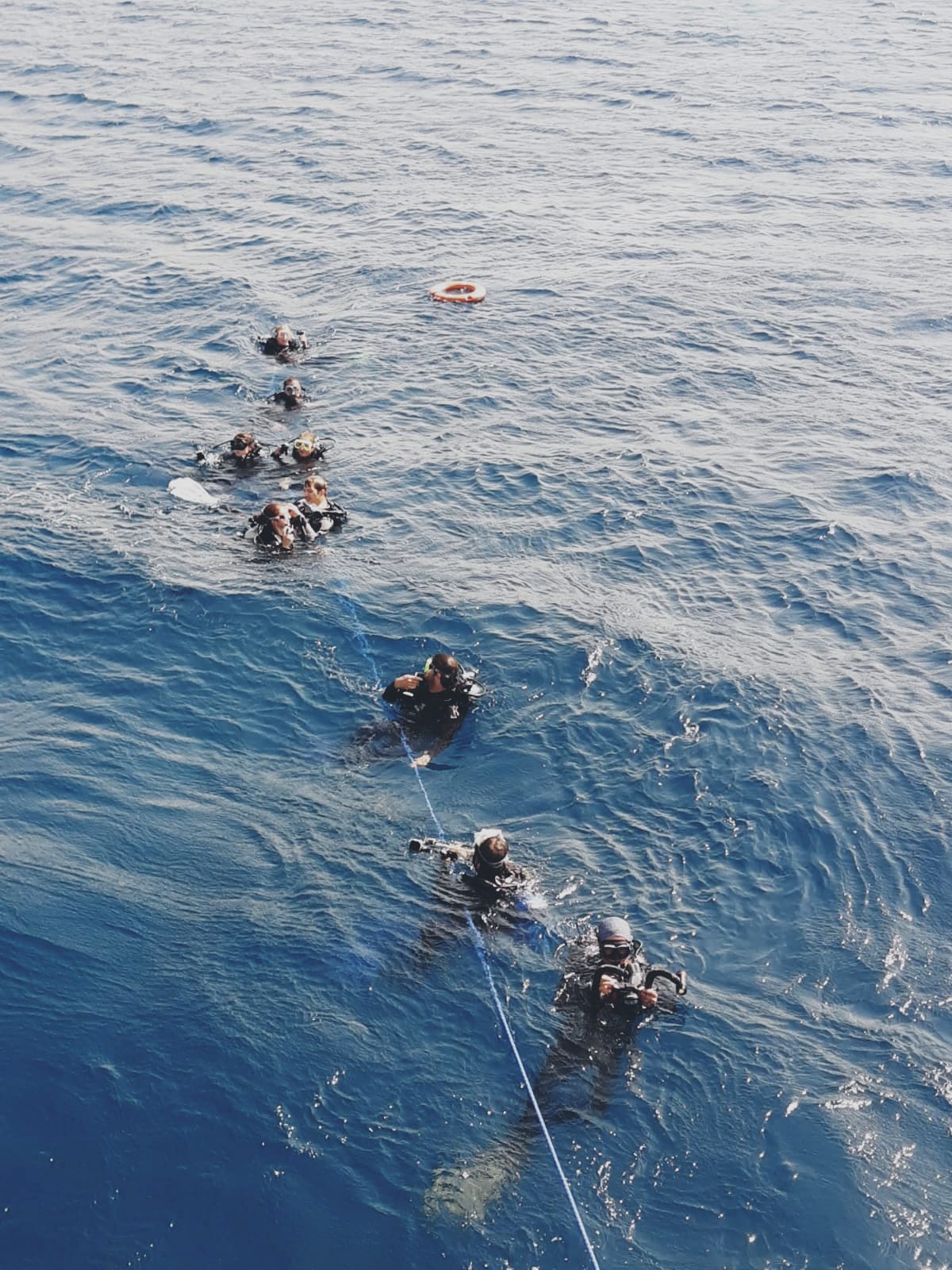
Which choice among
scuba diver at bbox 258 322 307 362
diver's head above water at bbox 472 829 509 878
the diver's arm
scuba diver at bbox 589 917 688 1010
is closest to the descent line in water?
diver's head above water at bbox 472 829 509 878

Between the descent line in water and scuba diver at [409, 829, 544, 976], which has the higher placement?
scuba diver at [409, 829, 544, 976]

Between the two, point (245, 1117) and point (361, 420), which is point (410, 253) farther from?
point (245, 1117)

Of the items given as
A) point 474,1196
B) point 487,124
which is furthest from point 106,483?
point 487,124

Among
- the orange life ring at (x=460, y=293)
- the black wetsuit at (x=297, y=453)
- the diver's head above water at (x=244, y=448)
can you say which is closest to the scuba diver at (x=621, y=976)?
the black wetsuit at (x=297, y=453)

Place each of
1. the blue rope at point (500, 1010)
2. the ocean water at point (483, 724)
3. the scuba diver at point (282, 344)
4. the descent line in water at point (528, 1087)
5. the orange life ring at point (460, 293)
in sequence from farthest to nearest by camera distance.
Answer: the orange life ring at point (460, 293)
the scuba diver at point (282, 344)
the ocean water at point (483, 724)
the blue rope at point (500, 1010)
the descent line in water at point (528, 1087)

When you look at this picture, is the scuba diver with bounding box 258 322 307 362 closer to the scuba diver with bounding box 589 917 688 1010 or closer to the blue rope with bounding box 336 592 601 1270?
the blue rope with bounding box 336 592 601 1270

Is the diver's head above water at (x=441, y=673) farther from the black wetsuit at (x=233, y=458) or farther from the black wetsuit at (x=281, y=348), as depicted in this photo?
the black wetsuit at (x=281, y=348)
